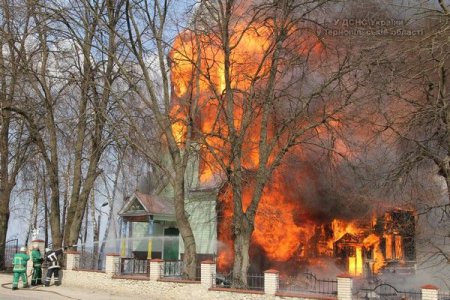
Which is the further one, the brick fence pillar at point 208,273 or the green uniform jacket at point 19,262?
the green uniform jacket at point 19,262

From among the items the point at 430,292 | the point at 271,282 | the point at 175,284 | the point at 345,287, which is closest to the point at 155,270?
the point at 175,284

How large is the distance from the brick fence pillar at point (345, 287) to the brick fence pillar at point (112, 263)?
27.0ft

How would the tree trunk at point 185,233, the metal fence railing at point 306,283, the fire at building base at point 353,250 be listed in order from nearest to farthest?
the tree trunk at point 185,233 < the metal fence railing at point 306,283 < the fire at building base at point 353,250

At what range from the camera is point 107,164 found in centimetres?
2695

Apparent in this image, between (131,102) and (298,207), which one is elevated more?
(131,102)

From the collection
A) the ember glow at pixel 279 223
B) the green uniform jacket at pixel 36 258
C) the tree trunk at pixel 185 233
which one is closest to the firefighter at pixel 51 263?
the green uniform jacket at pixel 36 258

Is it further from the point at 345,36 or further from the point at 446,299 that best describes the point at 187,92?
the point at 446,299

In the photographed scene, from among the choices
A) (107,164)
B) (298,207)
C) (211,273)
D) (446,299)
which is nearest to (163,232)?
(107,164)

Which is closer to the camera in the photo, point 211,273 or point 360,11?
point 211,273

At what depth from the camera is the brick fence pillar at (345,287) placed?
1180 cm

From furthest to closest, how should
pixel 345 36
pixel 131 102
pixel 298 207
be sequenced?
pixel 298 207 < pixel 131 102 < pixel 345 36

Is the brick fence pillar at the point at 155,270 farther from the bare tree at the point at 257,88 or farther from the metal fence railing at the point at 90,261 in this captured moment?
the metal fence railing at the point at 90,261

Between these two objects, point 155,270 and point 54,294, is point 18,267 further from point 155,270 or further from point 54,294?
point 155,270

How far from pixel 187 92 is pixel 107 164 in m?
9.64
